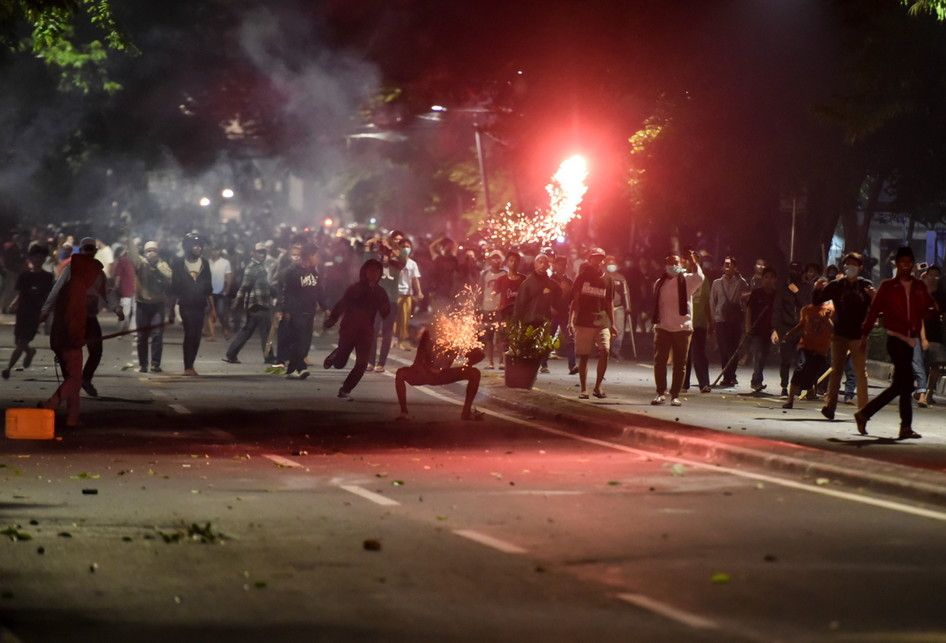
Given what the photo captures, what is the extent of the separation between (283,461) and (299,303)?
11.1 meters

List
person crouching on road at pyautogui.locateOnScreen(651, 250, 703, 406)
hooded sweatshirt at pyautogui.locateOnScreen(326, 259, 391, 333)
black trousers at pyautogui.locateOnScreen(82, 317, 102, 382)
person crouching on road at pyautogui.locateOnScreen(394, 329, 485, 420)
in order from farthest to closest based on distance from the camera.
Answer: hooded sweatshirt at pyautogui.locateOnScreen(326, 259, 391, 333) < black trousers at pyautogui.locateOnScreen(82, 317, 102, 382) < person crouching on road at pyautogui.locateOnScreen(651, 250, 703, 406) < person crouching on road at pyautogui.locateOnScreen(394, 329, 485, 420)

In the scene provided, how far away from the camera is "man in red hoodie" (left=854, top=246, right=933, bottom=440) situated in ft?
54.5

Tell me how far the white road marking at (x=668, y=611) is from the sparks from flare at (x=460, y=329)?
401 inches

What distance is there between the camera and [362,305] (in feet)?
72.4

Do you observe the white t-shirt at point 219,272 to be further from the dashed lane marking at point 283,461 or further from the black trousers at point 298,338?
the dashed lane marking at point 283,461

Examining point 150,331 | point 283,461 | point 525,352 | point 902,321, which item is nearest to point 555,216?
point 150,331

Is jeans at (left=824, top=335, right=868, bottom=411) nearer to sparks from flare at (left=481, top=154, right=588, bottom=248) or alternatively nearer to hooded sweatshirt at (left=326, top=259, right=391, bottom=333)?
hooded sweatshirt at (left=326, top=259, right=391, bottom=333)

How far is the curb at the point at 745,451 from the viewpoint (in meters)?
13.2

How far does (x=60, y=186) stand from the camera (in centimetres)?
5947

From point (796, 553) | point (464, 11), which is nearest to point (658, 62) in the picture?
point (464, 11)

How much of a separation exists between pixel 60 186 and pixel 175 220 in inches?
1953

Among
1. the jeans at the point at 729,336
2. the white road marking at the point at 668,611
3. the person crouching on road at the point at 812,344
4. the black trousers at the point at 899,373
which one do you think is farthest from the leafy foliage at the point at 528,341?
the white road marking at the point at 668,611

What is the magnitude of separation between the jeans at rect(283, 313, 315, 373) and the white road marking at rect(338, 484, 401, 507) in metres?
12.0

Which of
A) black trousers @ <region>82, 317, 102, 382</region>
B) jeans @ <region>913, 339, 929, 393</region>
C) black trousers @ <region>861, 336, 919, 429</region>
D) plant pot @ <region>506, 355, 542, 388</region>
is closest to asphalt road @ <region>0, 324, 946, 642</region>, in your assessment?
black trousers @ <region>861, 336, 919, 429</region>
